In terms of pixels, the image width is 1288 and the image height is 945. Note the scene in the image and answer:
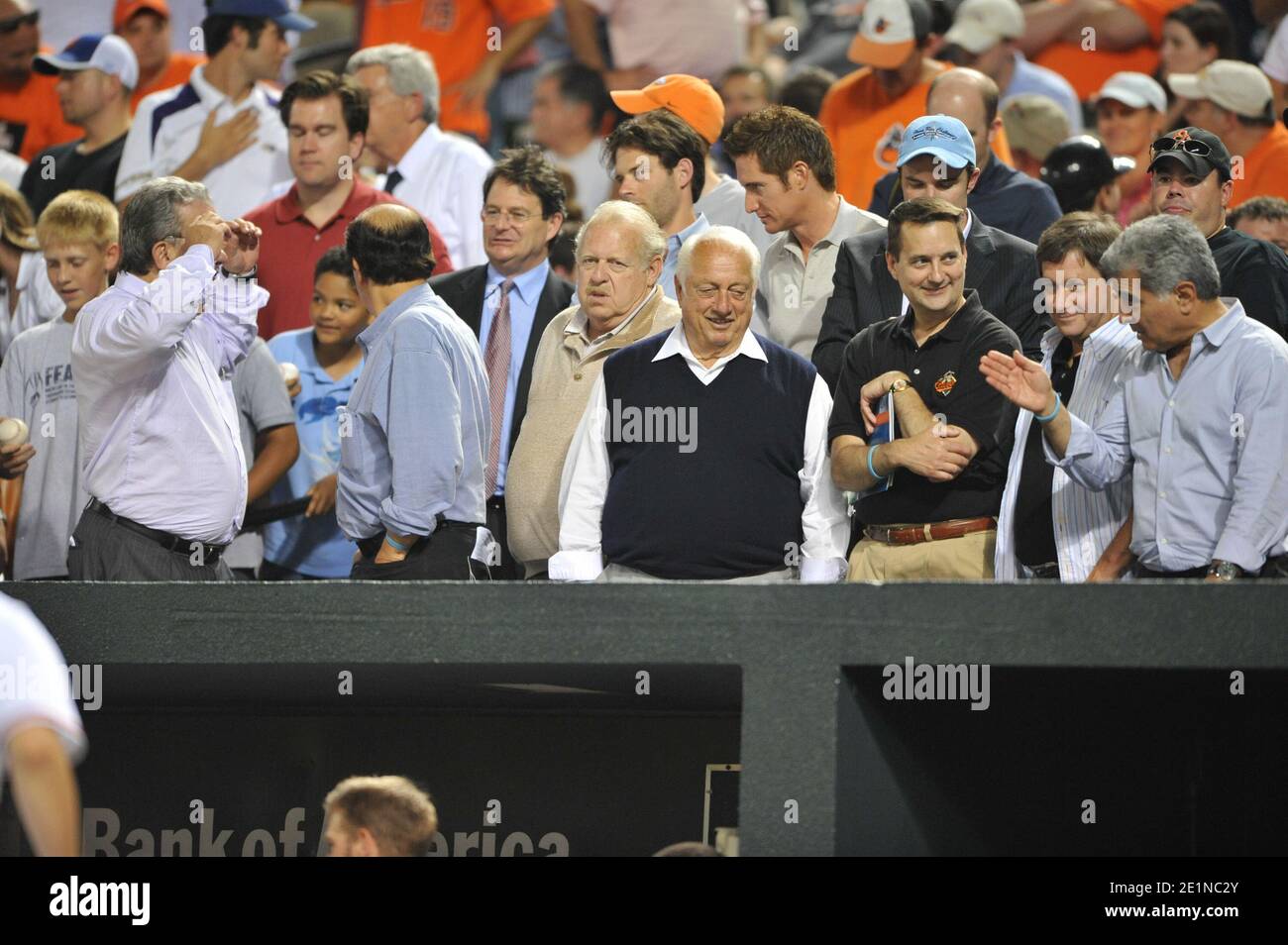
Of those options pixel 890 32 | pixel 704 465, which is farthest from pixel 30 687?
pixel 890 32

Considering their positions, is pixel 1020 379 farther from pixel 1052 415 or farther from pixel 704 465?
pixel 704 465

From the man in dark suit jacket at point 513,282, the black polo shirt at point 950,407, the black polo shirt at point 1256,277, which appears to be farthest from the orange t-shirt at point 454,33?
the black polo shirt at point 1256,277

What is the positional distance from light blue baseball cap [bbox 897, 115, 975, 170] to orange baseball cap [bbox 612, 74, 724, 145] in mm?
1154

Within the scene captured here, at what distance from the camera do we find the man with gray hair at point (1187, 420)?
5.13 metres

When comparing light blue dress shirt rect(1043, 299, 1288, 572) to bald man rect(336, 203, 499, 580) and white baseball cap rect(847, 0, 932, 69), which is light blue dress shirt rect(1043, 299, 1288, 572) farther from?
white baseball cap rect(847, 0, 932, 69)

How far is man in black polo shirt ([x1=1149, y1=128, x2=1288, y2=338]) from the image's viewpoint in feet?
19.3

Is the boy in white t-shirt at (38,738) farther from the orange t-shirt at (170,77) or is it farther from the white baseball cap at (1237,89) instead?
the orange t-shirt at (170,77)

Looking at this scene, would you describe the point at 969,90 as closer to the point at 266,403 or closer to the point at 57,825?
the point at 266,403

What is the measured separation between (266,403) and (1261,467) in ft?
11.6

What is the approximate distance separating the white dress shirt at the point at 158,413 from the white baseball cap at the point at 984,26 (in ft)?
14.7

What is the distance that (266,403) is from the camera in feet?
23.0

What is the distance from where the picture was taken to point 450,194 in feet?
27.1
